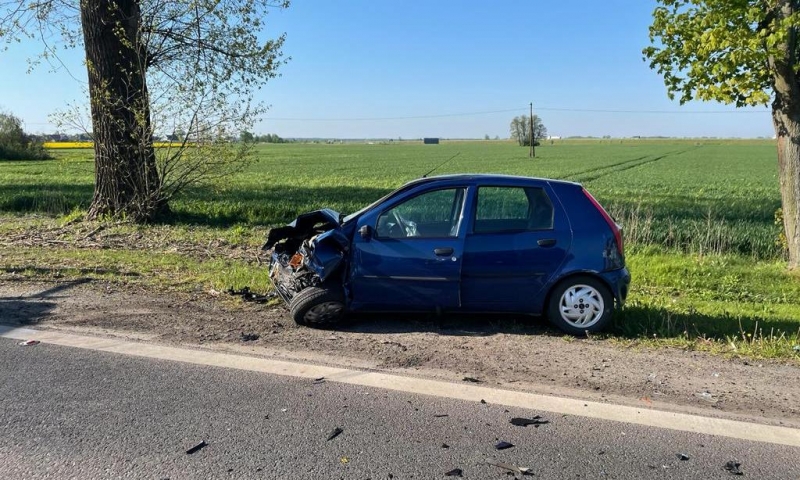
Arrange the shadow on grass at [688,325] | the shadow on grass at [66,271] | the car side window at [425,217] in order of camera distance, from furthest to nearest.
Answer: the shadow on grass at [66,271]
the car side window at [425,217]
the shadow on grass at [688,325]

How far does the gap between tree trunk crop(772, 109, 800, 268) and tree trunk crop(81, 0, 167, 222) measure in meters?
11.5

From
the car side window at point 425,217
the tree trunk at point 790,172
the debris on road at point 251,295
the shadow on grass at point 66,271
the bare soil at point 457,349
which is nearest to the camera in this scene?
the bare soil at point 457,349

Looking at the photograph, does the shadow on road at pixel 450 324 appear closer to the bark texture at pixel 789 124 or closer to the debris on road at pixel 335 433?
the debris on road at pixel 335 433

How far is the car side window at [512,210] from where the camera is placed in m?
5.76

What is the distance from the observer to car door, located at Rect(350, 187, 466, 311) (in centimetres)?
564

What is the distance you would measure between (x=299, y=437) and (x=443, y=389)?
1200 mm

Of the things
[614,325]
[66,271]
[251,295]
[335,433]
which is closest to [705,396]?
[614,325]

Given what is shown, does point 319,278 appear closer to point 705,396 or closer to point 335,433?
point 335,433

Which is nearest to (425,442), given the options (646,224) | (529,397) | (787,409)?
(529,397)

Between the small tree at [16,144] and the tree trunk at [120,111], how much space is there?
196 feet

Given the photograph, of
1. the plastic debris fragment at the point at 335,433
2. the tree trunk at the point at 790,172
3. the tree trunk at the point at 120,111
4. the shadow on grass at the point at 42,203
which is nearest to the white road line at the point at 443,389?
the plastic debris fragment at the point at 335,433

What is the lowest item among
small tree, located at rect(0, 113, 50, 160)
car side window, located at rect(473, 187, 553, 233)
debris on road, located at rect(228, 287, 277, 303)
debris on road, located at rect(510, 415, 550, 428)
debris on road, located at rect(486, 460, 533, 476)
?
debris on road, located at rect(486, 460, 533, 476)

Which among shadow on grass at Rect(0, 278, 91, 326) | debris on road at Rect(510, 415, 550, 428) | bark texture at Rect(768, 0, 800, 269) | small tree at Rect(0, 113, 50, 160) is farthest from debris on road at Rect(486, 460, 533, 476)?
small tree at Rect(0, 113, 50, 160)

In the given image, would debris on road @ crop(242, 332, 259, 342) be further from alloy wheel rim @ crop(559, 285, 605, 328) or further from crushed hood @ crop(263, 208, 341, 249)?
alloy wheel rim @ crop(559, 285, 605, 328)
